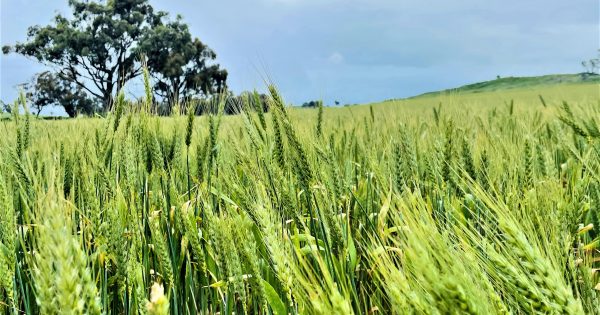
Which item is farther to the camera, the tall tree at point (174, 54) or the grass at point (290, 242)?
the tall tree at point (174, 54)

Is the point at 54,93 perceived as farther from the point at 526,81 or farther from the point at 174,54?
the point at 526,81

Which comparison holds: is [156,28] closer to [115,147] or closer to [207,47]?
[207,47]

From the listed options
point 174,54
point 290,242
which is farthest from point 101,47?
point 290,242

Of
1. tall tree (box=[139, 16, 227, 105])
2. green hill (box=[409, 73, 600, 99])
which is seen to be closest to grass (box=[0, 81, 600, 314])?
tall tree (box=[139, 16, 227, 105])

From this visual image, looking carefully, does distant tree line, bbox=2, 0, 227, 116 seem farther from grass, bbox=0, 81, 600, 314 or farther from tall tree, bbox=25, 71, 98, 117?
grass, bbox=0, 81, 600, 314

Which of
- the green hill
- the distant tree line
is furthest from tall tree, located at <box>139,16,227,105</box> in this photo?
the green hill

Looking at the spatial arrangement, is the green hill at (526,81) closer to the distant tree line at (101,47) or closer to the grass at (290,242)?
the distant tree line at (101,47)

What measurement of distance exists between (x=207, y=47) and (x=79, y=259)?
1595 inches

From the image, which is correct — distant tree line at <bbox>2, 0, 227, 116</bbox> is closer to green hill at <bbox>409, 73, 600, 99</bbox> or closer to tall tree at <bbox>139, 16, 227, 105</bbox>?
tall tree at <bbox>139, 16, 227, 105</bbox>

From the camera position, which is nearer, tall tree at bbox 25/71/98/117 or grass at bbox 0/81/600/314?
grass at bbox 0/81/600/314

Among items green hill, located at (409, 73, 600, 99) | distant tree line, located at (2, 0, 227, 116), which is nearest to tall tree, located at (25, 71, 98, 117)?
distant tree line, located at (2, 0, 227, 116)

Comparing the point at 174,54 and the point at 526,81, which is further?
the point at 526,81

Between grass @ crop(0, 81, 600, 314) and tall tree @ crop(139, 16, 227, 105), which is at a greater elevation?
tall tree @ crop(139, 16, 227, 105)

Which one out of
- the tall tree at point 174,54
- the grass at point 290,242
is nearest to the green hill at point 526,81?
the tall tree at point 174,54
